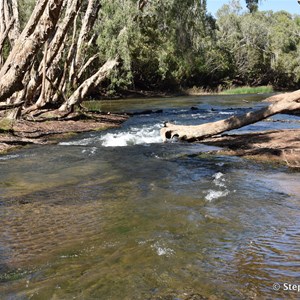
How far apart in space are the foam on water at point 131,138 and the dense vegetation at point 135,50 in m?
2.80

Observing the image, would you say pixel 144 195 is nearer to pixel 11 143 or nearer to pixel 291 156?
pixel 291 156

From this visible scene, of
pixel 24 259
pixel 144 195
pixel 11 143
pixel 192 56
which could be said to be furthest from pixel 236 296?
pixel 192 56

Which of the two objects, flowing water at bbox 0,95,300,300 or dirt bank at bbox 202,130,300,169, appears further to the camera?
dirt bank at bbox 202,130,300,169

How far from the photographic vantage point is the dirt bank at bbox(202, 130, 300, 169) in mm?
8945

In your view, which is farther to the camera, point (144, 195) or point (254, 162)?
point (254, 162)

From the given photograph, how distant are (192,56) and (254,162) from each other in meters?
17.1

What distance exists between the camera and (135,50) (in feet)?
73.5

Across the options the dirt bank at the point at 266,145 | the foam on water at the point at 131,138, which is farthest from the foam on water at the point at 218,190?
the foam on water at the point at 131,138

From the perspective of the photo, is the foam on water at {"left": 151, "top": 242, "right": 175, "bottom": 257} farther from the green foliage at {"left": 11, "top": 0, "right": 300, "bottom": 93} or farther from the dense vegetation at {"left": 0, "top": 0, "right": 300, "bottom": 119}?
the green foliage at {"left": 11, "top": 0, "right": 300, "bottom": 93}

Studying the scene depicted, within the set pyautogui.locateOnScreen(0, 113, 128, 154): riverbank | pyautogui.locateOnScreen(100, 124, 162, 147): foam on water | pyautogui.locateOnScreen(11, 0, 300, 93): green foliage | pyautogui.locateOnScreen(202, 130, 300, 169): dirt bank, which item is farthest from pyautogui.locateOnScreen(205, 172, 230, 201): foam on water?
pyautogui.locateOnScreen(11, 0, 300, 93): green foliage

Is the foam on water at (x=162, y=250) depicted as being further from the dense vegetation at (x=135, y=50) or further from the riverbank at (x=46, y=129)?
the riverbank at (x=46, y=129)

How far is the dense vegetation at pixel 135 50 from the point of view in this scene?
16.8 metres

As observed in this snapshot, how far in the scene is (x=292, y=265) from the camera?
380 centimetres

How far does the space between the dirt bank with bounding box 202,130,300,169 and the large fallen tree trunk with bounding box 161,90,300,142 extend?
0.36 metres
